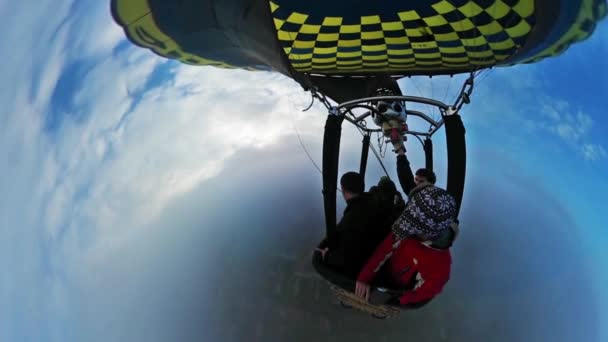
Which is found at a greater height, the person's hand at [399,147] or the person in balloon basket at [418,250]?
the person in balloon basket at [418,250]

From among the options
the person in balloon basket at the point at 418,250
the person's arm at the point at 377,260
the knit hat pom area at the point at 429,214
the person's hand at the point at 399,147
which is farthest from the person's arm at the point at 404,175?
the knit hat pom area at the point at 429,214

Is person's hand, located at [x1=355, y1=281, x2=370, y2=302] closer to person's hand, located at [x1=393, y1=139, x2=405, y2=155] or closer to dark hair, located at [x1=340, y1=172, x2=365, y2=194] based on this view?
dark hair, located at [x1=340, y1=172, x2=365, y2=194]

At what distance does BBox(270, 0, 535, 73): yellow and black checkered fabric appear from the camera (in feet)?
7.77

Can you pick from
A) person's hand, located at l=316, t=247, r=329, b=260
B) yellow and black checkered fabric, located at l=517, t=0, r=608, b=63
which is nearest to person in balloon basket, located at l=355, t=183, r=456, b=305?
person's hand, located at l=316, t=247, r=329, b=260

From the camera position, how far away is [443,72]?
3129mm

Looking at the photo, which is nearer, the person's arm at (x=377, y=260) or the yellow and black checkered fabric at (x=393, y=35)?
the person's arm at (x=377, y=260)

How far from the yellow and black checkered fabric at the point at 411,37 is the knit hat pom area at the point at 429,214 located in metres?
1.36

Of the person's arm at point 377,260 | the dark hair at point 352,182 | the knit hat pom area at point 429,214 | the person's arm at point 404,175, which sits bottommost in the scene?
the person's arm at point 404,175

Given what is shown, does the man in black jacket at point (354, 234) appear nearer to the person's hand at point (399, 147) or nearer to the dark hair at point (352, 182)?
the dark hair at point (352, 182)

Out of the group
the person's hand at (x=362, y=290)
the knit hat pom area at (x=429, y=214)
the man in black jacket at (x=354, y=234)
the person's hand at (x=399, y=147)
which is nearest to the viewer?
the knit hat pom area at (x=429, y=214)

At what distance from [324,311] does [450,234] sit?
405 cm

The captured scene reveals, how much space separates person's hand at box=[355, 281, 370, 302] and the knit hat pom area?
0.36 metres

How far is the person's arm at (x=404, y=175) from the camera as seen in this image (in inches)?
82.6

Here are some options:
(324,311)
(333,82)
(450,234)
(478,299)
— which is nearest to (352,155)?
(333,82)
